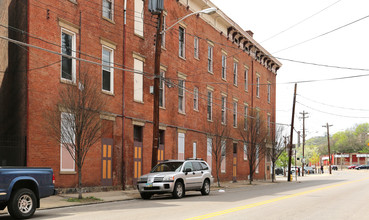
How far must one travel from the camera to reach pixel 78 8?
2069 cm

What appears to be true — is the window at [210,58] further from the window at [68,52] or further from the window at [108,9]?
the window at [68,52]

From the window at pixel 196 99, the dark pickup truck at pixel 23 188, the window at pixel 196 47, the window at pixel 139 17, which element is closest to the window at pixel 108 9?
the window at pixel 139 17

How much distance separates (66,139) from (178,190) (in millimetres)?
5256

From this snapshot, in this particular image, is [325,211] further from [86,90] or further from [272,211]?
[86,90]

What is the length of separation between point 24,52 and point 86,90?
336 cm

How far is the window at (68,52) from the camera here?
65.1 feet

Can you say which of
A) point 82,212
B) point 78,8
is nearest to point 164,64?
point 78,8

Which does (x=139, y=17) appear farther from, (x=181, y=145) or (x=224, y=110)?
(x=224, y=110)

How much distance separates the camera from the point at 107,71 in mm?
22859

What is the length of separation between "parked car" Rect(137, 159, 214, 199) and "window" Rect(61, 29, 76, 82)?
576cm

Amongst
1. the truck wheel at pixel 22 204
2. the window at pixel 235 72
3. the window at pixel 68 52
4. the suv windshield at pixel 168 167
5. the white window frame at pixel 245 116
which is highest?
the window at pixel 235 72

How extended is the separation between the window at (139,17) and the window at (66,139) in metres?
8.37

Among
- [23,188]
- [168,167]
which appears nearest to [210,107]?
[168,167]

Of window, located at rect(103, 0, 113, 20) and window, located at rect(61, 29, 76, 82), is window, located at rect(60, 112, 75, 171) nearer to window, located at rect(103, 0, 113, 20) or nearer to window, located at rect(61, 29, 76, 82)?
window, located at rect(61, 29, 76, 82)
